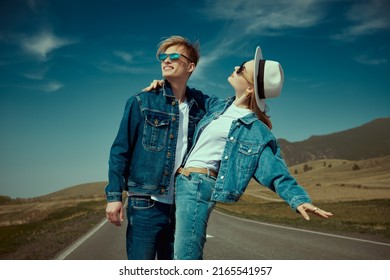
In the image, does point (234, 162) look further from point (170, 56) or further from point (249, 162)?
point (170, 56)

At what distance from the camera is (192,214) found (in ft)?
9.13

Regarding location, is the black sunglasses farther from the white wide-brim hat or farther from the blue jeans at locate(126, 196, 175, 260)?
the blue jeans at locate(126, 196, 175, 260)

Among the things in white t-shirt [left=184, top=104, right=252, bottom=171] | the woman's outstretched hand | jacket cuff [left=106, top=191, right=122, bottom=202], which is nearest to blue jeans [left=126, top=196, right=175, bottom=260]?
jacket cuff [left=106, top=191, right=122, bottom=202]

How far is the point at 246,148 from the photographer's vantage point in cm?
292

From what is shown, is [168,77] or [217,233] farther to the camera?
[217,233]

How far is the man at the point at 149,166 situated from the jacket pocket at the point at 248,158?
0.53 m

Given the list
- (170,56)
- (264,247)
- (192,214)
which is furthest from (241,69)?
(264,247)

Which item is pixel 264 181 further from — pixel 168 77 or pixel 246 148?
pixel 168 77

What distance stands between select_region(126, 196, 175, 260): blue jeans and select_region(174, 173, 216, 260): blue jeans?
1.00ft

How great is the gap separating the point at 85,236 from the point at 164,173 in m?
8.76

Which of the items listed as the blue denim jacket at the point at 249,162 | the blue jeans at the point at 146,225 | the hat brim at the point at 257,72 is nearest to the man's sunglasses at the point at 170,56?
the hat brim at the point at 257,72

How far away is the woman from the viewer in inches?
109

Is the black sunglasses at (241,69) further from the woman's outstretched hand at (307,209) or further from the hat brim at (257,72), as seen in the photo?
the woman's outstretched hand at (307,209)
